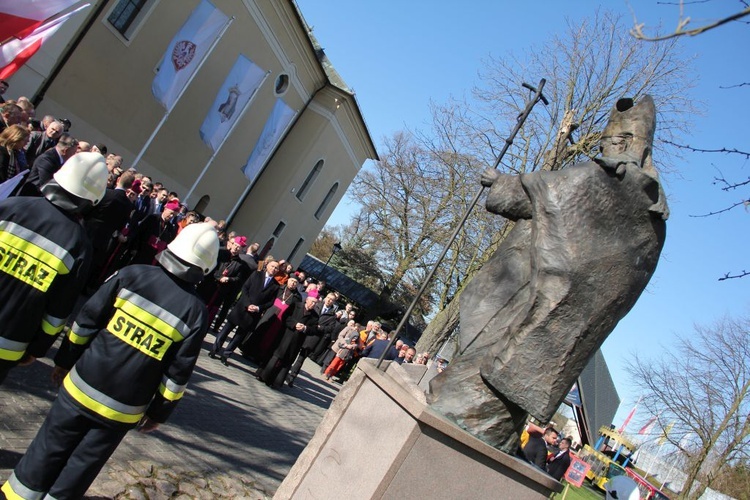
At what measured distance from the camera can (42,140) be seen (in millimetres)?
8172

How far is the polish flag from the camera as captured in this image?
970cm

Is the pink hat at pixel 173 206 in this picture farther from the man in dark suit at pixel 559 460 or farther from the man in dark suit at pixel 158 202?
the man in dark suit at pixel 559 460

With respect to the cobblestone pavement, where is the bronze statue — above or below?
above

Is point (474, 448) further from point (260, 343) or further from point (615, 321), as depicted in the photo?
point (260, 343)

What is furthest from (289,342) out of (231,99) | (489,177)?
(231,99)

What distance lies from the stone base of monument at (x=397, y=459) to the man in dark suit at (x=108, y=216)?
16.3 ft

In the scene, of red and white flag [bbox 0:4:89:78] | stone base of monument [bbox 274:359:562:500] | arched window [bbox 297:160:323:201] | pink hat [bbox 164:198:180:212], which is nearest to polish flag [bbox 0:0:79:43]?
red and white flag [bbox 0:4:89:78]

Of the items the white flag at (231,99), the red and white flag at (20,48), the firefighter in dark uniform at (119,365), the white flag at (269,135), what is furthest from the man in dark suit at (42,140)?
the white flag at (269,135)

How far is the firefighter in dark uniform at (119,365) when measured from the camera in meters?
3.54

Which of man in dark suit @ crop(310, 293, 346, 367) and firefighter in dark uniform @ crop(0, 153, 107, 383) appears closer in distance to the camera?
firefighter in dark uniform @ crop(0, 153, 107, 383)

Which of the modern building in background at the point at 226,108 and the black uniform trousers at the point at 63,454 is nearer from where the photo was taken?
the black uniform trousers at the point at 63,454

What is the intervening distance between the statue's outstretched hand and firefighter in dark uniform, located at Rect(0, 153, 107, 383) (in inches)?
105

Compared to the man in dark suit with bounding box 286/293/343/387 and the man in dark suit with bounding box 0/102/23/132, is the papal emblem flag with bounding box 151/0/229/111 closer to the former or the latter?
the man in dark suit with bounding box 286/293/343/387

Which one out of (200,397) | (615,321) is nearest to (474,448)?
(615,321)
